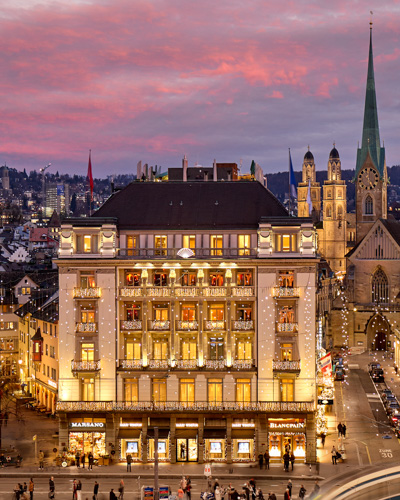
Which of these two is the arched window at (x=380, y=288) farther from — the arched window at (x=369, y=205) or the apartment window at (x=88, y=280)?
the apartment window at (x=88, y=280)

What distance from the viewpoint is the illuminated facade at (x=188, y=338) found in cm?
7519

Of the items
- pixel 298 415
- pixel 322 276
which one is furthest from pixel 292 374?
pixel 322 276

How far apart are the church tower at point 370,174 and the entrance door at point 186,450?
10551 cm

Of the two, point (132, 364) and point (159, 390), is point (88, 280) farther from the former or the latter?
point (159, 390)

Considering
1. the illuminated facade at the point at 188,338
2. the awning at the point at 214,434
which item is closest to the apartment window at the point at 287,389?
the illuminated facade at the point at 188,338

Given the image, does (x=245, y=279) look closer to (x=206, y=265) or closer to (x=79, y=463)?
(x=206, y=265)

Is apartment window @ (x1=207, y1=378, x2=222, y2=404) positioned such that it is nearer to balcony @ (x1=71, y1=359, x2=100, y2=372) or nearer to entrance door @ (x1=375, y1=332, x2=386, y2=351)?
balcony @ (x1=71, y1=359, x2=100, y2=372)

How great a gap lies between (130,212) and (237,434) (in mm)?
20268

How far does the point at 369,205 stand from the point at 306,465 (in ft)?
A: 369

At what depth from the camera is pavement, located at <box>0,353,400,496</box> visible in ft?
231

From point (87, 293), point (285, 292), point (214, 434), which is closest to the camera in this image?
point (214, 434)

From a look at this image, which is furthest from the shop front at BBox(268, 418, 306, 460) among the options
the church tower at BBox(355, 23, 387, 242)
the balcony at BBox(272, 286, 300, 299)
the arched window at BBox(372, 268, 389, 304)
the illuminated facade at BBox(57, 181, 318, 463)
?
the church tower at BBox(355, 23, 387, 242)

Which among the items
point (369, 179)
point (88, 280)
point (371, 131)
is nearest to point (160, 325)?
point (88, 280)

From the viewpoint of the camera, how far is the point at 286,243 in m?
76.9
